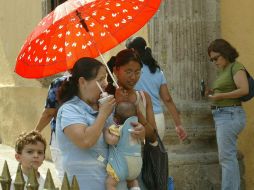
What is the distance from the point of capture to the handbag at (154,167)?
4621 millimetres

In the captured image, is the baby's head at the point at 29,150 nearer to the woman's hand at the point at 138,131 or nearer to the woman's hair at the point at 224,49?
the woman's hand at the point at 138,131

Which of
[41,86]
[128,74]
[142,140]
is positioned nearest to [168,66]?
[128,74]

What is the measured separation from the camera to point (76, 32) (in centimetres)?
489

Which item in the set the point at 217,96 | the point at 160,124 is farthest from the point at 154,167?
the point at 217,96

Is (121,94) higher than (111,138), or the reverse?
(121,94)

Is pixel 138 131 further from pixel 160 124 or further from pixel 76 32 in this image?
pixel 160 124

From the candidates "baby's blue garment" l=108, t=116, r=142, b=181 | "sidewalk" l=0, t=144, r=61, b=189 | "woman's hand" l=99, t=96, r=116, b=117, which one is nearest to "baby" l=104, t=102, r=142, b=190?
"baby's blue garment" l=108, t=116, r=142, b=181

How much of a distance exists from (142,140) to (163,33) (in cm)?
289

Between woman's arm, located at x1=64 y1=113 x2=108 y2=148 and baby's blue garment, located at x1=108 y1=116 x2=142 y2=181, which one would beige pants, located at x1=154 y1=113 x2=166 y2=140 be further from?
woman's arm, located at x1=64 y1=113 x2=108 y2=148

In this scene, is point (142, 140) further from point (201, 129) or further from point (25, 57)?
point (201, 129)

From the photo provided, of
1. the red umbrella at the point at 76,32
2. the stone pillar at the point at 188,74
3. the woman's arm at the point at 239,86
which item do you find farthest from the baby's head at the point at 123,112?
the stone pillar at the point at 188,74

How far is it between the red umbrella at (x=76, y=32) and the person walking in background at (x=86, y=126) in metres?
0.44

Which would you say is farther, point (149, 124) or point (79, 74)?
point (149, 124)

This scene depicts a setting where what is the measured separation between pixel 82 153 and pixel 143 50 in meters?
2.24
